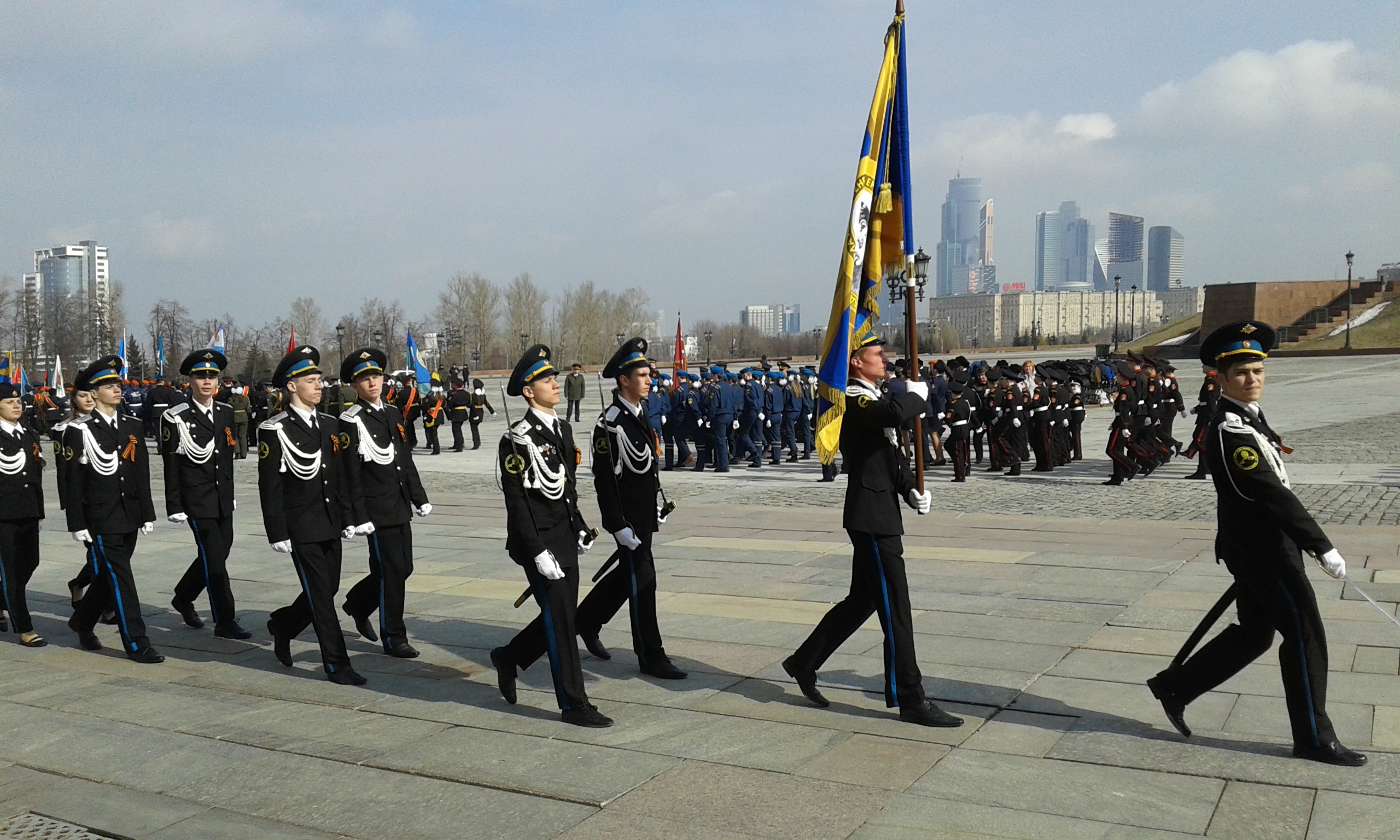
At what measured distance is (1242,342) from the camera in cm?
504

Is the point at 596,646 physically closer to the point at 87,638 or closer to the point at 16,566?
the point at 87,638

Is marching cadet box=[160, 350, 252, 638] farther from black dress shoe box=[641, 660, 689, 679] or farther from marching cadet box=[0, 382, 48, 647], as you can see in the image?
black dress shoe box=[641, 660, 689, 679]

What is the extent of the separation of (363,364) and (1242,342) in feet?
16.3

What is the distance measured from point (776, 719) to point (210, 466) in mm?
4347

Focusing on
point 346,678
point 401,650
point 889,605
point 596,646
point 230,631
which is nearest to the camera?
point 889,605

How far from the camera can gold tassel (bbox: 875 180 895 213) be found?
744cm

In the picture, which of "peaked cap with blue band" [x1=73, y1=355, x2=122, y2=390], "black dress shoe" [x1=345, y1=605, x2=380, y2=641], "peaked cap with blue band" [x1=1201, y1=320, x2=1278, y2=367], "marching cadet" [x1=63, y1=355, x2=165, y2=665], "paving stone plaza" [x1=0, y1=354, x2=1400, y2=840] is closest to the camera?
"paving stone plaza" [x1=0, y1=354, x2=1400, y2=840]

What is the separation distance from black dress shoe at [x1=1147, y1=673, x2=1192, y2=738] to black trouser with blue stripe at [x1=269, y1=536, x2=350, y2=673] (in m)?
4.24

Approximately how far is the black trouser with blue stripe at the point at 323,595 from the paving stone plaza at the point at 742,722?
0.21m

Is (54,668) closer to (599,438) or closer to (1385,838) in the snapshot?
(599,438)

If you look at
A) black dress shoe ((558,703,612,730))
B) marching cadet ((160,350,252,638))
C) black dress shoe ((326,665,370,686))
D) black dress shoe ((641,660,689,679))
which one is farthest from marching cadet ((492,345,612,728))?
marching cadet ((160,350,252,638))

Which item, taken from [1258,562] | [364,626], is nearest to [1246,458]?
[1258,562]

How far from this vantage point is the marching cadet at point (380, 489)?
23.6 feet

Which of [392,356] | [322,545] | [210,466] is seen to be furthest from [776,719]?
[392,356]
